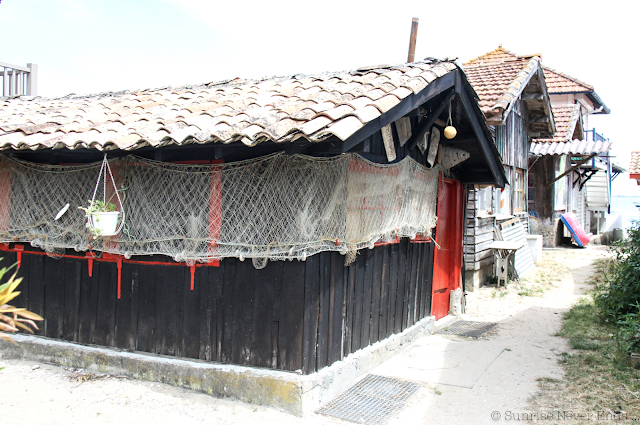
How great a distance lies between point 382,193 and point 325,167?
1044mm

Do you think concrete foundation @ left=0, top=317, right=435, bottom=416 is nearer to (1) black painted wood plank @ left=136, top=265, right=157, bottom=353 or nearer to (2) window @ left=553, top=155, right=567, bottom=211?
(1) black painted wood plank @ left=136, top=265, right=157, bottom=353

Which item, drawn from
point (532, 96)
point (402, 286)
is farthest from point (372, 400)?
point (532, 96)

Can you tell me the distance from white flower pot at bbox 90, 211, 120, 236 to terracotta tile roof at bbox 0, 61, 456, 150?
679 millimetres

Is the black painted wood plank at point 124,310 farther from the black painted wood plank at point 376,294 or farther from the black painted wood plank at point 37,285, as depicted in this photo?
the black painted wood plank at point 376,294

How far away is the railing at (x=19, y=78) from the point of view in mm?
9375

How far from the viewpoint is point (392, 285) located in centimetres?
636

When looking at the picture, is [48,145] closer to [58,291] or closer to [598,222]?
[58,291]

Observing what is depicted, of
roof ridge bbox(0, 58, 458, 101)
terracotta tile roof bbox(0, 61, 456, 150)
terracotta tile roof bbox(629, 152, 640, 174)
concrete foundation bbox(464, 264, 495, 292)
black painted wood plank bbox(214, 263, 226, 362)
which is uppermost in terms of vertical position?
terracotta tile roof bbox(629, 152, 640, 174)

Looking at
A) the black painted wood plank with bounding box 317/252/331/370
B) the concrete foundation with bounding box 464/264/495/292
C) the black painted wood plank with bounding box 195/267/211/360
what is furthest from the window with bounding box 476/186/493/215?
the black painted wood plank with bounding box 195/267/211/360

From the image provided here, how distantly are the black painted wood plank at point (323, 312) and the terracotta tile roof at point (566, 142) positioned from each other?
44.0ft

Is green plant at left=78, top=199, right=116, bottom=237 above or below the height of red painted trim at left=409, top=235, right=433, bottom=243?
above

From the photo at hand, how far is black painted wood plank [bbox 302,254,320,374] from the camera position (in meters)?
4.71

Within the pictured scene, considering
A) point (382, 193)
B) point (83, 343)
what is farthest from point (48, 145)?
point (382, 193)

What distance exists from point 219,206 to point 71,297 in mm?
2364
